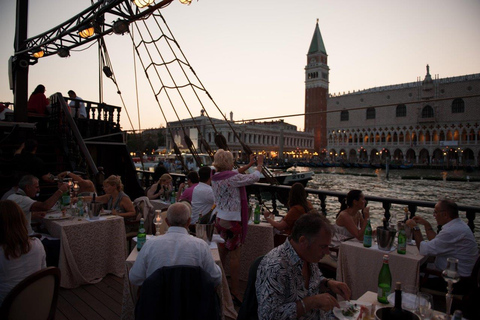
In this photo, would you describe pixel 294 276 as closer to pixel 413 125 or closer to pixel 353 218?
pixel 353 218

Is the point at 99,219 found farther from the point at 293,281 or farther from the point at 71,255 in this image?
the point at 293,281

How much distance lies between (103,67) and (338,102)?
Answer: 68.8m

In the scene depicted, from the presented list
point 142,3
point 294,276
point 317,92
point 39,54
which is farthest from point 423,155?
point 294,276

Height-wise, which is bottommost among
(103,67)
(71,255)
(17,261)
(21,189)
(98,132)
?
(71,255)

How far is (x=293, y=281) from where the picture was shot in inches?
68.9

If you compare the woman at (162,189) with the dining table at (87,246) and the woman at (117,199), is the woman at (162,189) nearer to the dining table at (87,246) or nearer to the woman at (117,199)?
the woman at (117,199)

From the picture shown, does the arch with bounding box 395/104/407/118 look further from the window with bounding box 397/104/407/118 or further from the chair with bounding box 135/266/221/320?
→ the chair with bounding box 135/266/221/320

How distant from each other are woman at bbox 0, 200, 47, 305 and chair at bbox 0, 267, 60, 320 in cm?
36

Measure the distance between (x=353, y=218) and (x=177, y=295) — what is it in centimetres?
252

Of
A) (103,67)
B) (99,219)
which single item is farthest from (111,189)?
(103,67)

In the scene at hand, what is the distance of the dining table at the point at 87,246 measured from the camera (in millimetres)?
3789

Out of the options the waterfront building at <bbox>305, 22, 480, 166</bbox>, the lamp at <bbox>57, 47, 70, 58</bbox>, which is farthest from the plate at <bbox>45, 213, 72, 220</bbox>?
the waterfront building at <bbox>305, 22, 480, 166</bbox>

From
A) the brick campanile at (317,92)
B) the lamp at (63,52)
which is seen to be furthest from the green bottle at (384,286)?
the brick campanile at (317,92)

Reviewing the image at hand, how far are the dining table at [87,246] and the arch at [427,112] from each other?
66.3m
